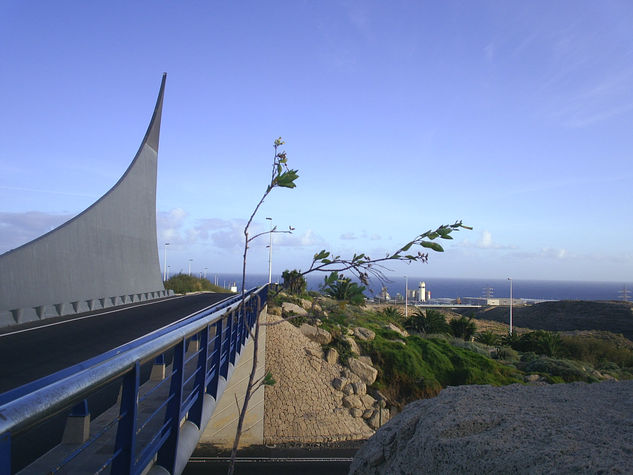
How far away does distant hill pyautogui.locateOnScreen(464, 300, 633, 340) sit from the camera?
52531 millimetres

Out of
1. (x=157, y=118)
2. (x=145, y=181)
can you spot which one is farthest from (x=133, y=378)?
(x=157, y=118)

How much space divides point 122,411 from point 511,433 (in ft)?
7.58

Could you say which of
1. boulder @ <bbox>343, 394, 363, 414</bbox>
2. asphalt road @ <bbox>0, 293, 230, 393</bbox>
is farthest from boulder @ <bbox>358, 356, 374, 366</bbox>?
asphalt road @ <bbox>0, 293, 230, 393</bbox>

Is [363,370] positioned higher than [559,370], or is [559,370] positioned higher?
[363,370]

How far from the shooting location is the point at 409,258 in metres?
2.65

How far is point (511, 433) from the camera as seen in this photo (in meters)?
3.01

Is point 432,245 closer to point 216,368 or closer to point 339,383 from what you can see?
point 216,368

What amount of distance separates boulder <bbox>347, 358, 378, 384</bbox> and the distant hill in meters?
42.4

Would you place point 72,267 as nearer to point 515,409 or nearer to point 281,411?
point 281,411

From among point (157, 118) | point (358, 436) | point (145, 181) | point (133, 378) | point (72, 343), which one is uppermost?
point (157, 118)

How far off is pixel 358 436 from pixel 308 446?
1817 mm

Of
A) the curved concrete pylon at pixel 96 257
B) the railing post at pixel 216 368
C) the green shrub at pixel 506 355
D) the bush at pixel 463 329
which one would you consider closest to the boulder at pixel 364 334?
the green shrub at pixel 506 355

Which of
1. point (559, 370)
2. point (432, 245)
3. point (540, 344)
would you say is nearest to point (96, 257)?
point (559, 370)

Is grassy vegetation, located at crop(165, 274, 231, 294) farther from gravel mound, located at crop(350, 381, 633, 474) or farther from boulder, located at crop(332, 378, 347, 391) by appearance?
gravel mound, located at crop(350, 381, 633, 474)
